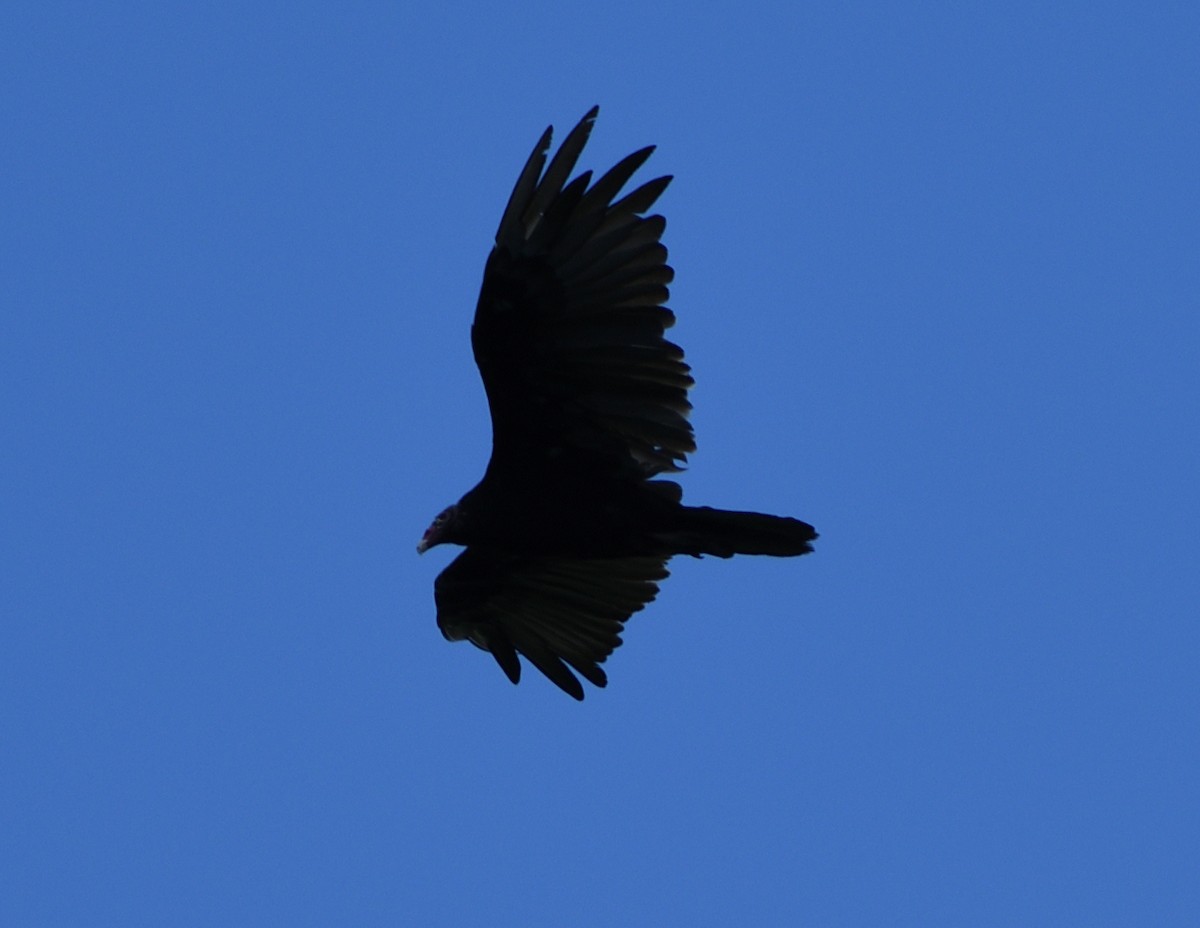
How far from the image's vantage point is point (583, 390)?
992 centimetres

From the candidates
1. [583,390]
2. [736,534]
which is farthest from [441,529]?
[736,534]

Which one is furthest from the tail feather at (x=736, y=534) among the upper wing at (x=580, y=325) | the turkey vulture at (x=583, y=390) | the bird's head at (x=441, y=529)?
the bird's head at (x=441, y=529)

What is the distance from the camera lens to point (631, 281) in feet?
31.8

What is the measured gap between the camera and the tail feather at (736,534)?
9.51 metres

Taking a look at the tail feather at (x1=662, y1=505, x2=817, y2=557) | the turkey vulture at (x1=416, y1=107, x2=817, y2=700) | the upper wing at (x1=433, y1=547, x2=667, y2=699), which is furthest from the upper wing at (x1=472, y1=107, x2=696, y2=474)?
the upper wing at (x1=433, y1=547, x2=667, y2=699)

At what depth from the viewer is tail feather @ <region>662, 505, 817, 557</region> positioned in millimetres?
9508

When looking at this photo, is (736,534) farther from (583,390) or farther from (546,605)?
(546,605)

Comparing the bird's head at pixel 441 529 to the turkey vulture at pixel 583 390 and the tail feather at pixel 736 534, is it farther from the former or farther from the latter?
the tail feather at pixel 736 534

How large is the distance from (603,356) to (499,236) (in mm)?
883

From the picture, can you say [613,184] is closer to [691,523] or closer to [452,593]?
[691,523]

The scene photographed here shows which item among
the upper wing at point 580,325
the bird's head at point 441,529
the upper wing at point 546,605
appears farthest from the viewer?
the upper wing at point 546,605

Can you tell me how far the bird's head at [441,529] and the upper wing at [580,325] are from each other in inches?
16.7

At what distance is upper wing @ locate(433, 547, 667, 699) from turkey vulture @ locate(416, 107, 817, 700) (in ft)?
1.73

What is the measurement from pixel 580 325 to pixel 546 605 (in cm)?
221
